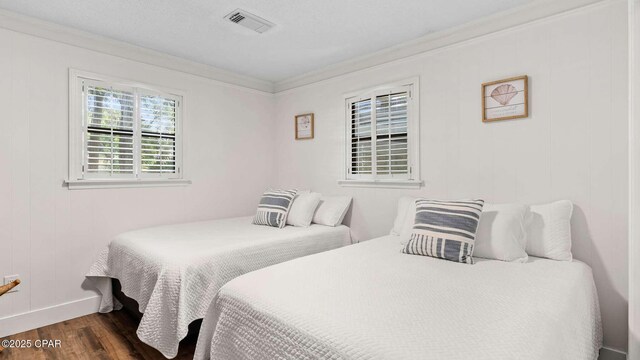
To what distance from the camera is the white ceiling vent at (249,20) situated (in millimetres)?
2498

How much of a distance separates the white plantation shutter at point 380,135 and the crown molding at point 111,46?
1.49 metres

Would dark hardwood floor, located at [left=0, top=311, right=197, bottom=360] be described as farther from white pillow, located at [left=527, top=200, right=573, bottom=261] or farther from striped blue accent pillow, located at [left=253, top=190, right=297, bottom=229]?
white pillow, located at [left=527, top=200, right=573, bottom=261]

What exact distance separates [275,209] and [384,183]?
1095 mm

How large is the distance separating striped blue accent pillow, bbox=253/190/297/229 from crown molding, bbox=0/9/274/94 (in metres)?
1.48

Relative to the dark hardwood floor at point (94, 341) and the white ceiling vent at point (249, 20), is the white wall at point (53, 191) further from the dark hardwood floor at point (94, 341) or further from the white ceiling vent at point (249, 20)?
the white ceiling vent at point (249, 20)

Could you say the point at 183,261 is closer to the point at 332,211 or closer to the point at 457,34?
the point at 332,211

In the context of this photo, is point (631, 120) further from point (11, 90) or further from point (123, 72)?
point (11, 90)

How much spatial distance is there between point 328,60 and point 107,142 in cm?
222

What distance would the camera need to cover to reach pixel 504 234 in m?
2.12

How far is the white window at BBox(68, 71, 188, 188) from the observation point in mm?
2842

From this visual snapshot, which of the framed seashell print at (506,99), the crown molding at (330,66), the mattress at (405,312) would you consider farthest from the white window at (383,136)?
the mattress at (405,312)

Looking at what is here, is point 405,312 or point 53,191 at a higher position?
point 53,191

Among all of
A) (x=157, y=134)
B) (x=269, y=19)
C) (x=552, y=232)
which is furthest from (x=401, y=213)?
(x=157, y=134)

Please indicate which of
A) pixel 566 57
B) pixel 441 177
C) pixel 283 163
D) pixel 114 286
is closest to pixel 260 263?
pixel 114 286
